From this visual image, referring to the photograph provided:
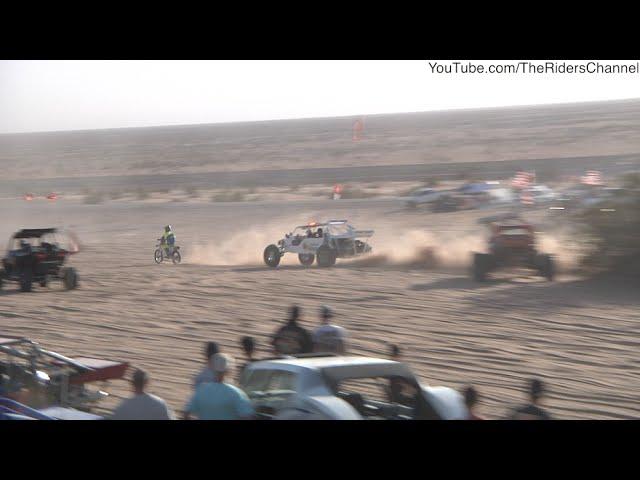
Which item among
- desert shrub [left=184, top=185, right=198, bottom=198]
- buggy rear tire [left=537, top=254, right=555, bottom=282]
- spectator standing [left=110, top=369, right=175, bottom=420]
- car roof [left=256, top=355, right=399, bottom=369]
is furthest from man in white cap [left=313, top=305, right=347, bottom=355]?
desert shrub [left=184, top=185, right=198, bottom=198]

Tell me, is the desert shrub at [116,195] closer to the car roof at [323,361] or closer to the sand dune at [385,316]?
the sand dune at [385,316]

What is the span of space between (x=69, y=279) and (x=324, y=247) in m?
5.92

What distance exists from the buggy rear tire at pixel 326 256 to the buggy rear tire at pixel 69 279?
5.69m

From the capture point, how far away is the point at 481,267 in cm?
1809

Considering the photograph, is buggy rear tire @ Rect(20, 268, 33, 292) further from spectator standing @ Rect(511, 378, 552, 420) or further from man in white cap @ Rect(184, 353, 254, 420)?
spectator standing @ Rect(511, 378, 552, 420)

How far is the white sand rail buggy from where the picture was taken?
21781 millimetres

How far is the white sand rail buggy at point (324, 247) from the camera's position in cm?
2178

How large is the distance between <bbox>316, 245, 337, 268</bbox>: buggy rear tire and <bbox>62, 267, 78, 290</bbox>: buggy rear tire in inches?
224

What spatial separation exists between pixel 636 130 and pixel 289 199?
53.0 meters

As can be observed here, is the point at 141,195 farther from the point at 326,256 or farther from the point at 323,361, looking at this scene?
the point at 323,361

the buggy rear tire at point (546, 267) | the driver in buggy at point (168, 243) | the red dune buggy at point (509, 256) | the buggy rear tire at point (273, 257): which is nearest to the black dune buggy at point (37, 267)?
the driver in buggy at point (168, 243)
